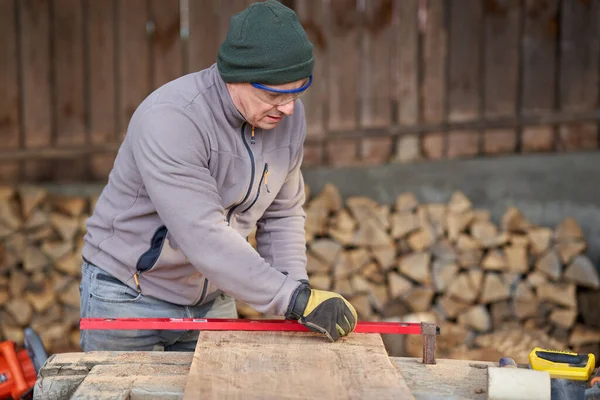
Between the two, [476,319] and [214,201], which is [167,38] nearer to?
[476,319]

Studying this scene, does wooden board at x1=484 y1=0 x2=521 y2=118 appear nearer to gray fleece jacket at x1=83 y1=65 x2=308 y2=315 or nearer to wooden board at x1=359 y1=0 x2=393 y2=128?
wooden board at x1=359 y1=0 x2=393 y2=128

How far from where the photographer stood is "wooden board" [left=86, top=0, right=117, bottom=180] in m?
5.17

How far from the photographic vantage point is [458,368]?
222 cm

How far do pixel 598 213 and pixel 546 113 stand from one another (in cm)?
70

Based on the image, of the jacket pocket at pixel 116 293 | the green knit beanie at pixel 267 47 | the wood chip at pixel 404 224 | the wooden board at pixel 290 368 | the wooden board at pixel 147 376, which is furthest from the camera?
the wood chip at pixel 404 224

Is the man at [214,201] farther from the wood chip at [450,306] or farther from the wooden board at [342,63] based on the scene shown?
the wooden board at [342,63]

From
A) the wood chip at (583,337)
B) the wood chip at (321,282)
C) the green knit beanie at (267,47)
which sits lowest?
the wood chip at (583,337)

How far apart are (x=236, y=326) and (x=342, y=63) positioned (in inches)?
127

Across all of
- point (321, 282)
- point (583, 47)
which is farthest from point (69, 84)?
point (583, 47)

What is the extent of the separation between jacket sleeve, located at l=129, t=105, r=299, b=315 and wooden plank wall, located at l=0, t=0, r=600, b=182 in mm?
3052

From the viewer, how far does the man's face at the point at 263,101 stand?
2.26 meters

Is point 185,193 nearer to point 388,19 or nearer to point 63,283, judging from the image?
point 63,283

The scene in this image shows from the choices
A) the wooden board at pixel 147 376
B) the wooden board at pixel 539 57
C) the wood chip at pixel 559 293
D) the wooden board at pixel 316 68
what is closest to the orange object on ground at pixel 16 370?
the wooden board at pixel 147 376

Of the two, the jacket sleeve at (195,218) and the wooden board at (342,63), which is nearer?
the jacket sleeve at (195,218)
